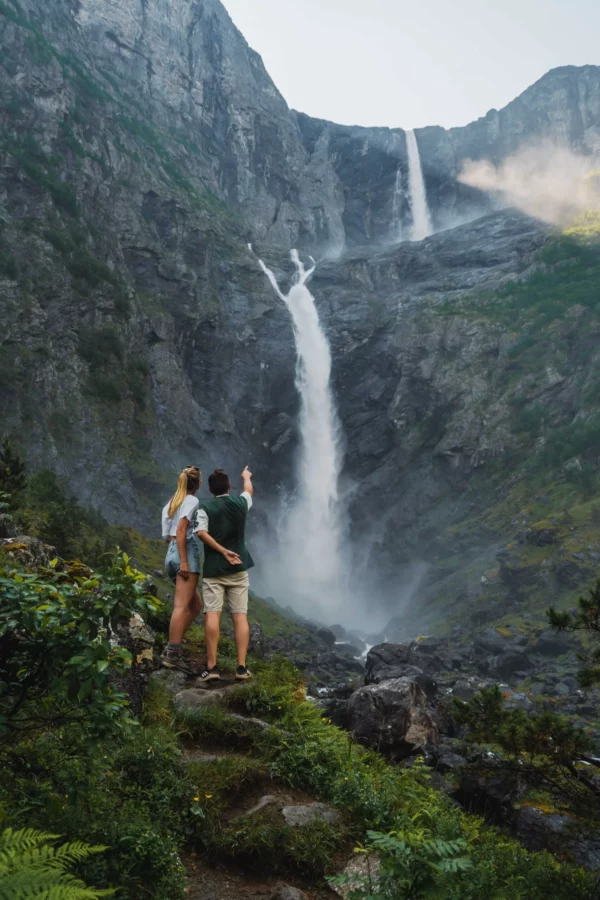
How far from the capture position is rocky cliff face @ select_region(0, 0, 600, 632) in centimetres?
5034

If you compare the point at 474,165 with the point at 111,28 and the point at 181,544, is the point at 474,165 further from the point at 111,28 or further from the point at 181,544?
the point at 181,544

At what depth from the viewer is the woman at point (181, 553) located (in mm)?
7605

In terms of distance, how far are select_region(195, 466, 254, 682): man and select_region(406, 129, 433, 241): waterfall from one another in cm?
10166

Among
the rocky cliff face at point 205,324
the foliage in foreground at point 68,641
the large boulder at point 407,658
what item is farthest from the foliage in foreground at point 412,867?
the rocky cliff face at point 205,324

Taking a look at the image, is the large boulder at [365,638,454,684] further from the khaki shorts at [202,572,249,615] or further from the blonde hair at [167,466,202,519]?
the blonde hair at [167,466,202,519]

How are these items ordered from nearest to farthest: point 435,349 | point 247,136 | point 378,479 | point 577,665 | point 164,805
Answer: point 164,805 → point 577,665 → point 378,479 → point 435,349 → point 247,136

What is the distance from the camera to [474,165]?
4333 inches

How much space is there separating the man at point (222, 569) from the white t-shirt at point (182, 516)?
32cm

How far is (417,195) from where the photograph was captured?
10619cm

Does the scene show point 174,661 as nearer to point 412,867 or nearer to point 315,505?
point 412,867

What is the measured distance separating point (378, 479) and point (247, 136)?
6622cm

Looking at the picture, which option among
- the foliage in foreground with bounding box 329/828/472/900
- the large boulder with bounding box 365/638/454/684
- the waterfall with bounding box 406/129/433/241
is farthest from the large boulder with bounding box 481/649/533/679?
the waterfall with bounding box 406/129/433/241

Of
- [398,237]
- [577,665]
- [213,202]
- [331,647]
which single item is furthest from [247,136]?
[577,665]

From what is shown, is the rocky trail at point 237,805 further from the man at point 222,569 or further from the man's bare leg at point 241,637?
the man at point 222,569
